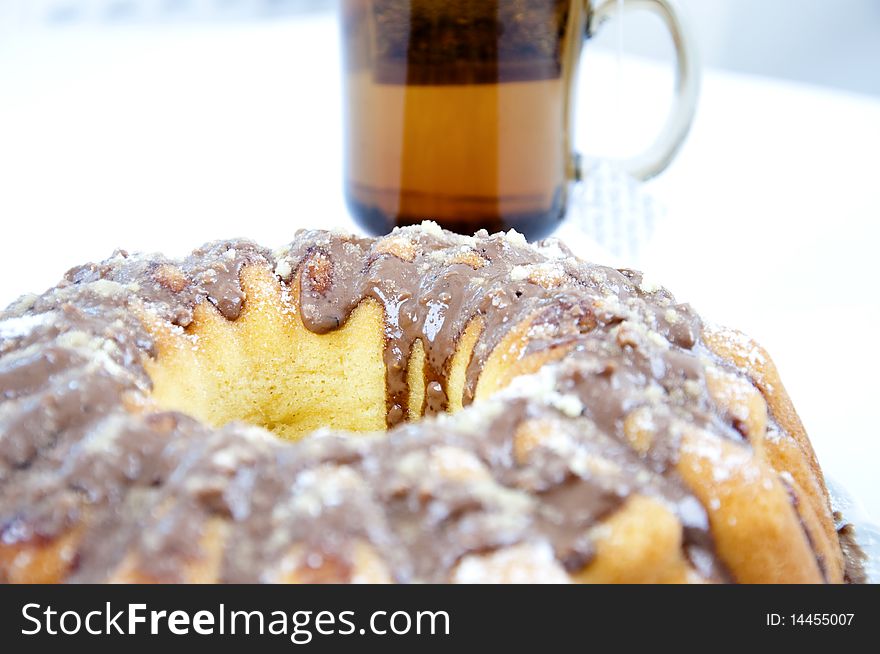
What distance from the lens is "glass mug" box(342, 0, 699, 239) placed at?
147 centimetres

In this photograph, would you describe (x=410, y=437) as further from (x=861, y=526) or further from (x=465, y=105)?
(x=465, y=105)

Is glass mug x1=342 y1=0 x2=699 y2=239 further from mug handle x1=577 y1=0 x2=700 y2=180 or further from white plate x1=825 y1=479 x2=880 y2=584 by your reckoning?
white plate x1=825 y1=479 x2=880 y2=584

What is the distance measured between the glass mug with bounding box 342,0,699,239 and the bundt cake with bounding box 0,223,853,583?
511 mm

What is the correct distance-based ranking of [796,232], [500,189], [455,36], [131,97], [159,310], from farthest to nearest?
[131,97]
[796,232]
[500,189]
[455,36]
[159,310]

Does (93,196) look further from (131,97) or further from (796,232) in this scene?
(796,232)

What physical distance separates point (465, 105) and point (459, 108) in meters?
0.01

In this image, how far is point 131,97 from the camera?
2.66 meters

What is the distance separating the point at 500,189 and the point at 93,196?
1.18m

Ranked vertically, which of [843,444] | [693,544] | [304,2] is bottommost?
[843,444]

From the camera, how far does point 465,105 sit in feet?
4.99

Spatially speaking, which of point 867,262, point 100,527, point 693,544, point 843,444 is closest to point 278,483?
point 100,527

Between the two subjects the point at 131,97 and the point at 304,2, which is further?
the point at 304,2

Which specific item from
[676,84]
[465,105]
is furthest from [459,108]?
[676,84]

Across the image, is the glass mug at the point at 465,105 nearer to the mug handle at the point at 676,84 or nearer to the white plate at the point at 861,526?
the mug handle at the point at 676,84
